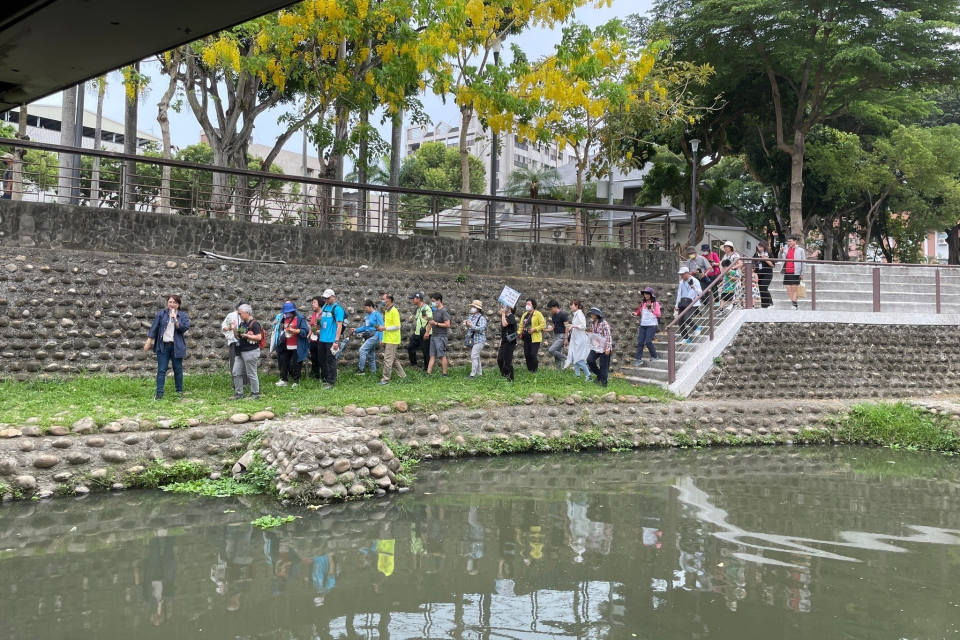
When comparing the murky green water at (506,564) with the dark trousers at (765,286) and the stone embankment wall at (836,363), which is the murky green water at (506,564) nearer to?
the stone embankment wall at (836,363)

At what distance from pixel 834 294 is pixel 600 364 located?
6297mm

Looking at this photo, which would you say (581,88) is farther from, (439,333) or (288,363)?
(288,363)

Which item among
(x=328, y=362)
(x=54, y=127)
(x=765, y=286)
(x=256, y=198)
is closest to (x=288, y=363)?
(x=328, y=362)

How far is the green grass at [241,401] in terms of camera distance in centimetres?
901

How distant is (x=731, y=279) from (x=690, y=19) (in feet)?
39.9

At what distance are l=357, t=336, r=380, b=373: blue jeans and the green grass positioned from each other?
1.04 ft

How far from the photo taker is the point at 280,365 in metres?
11.9

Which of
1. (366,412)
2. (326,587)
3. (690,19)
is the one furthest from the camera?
(690,19)

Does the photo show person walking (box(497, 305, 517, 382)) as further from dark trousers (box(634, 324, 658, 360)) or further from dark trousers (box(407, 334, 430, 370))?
dark trousers (box(634, 324, 658, 360))

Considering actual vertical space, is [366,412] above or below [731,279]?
below

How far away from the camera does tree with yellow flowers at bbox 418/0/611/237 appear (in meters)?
15.3

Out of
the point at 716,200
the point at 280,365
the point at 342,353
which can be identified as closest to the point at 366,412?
the point at 280,365

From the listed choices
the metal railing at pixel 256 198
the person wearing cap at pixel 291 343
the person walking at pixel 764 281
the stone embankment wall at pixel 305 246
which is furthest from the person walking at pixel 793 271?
the person wearing cap at pixel 291 343

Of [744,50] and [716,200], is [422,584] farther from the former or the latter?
[716,200]
